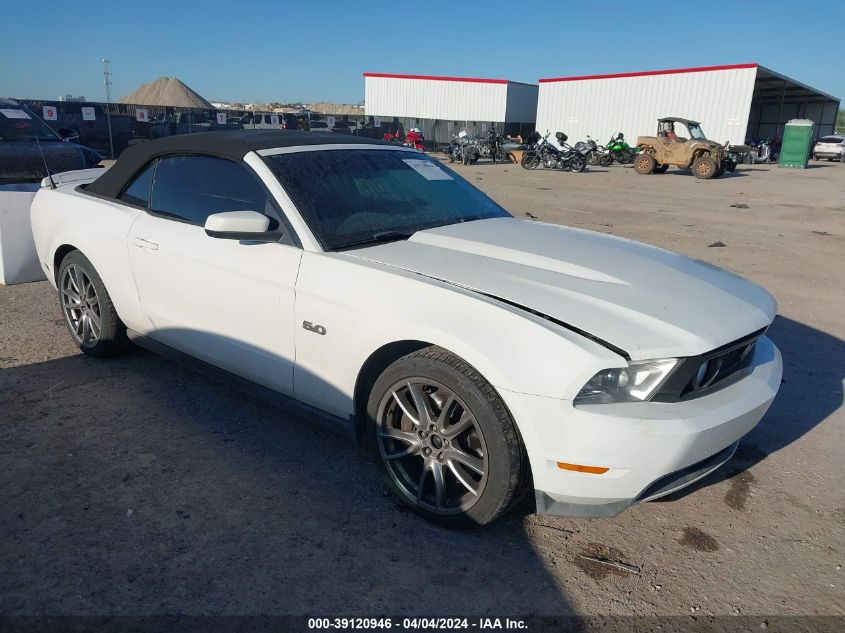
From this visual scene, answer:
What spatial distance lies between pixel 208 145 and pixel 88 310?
1.52 m

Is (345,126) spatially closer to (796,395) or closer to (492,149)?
(492,149)

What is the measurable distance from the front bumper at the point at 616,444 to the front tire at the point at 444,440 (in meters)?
0.10

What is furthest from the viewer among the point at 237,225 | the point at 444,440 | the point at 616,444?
Answer: the point at 237,225

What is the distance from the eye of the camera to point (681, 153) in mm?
24578

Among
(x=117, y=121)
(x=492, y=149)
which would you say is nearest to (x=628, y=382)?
(x=117, y=121)

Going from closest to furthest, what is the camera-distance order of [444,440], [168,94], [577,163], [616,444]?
[616,444], [444,440], [577,163], [168,94]

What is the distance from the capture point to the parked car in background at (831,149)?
3622 cm

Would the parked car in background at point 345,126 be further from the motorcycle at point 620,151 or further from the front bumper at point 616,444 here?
the front bumper at point 616,444

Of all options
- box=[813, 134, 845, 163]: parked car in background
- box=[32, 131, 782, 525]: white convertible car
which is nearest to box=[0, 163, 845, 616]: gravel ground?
box=[32, 131, 782, 525]: white convertible car

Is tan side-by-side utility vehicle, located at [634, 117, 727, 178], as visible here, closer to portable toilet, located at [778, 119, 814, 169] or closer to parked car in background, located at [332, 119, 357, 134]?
portable toilet, located at [778, 119, 814, 169]

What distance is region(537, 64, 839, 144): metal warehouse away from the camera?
32.5 metres

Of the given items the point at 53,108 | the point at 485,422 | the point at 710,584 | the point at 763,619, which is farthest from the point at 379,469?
the point at 53,108

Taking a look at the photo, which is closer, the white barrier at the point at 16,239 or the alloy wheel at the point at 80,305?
the alloy wheel at the point at 80,305

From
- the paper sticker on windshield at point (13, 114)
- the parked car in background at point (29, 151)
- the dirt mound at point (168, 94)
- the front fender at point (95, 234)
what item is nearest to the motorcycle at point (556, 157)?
the parked car in background at point (29, 151)
